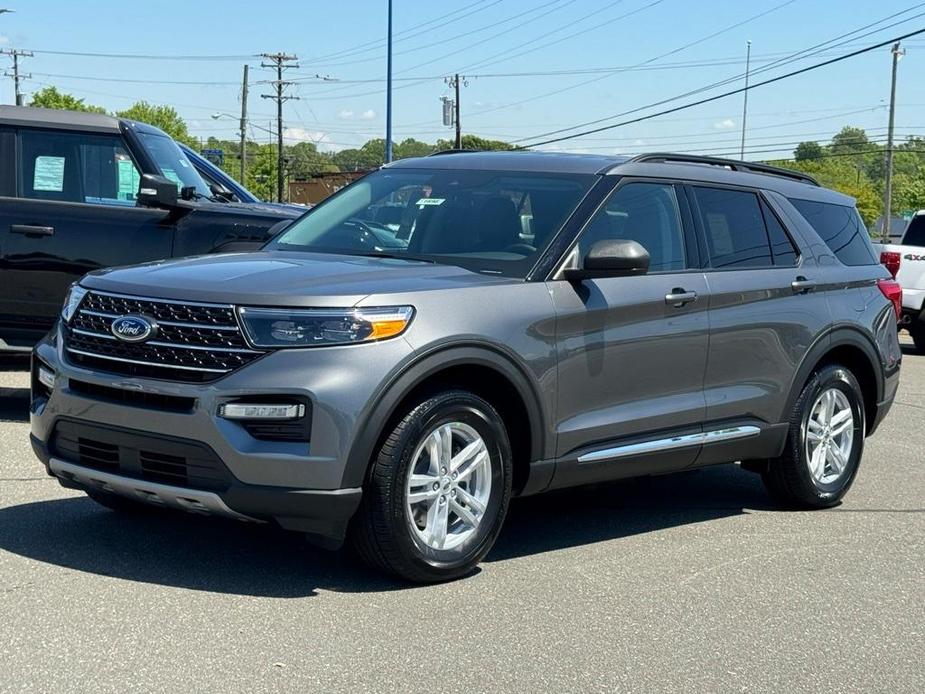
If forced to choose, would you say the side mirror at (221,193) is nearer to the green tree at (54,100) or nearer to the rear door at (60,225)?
the rear door at (60,225)

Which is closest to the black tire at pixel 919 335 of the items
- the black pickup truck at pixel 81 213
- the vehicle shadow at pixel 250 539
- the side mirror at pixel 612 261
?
the black pickup truck at pixel 81 213

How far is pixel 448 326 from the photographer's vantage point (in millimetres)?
5516

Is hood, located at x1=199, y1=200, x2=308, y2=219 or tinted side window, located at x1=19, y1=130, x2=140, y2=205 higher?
tinted side window, located at x1=19, y1=130, x2=140, y2=205

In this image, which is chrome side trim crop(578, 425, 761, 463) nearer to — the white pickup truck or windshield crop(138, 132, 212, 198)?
windshield crop(138, 132, 212, 198)

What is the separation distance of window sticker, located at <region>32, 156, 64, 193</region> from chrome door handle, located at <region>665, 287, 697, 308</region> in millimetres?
5264

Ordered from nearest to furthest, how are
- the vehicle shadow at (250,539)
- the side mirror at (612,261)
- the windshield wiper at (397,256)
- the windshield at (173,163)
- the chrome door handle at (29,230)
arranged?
1. the vehicle shadow at (250,539)
2. the side mirror at (612,261)
3. the windshield wiper at (397,256)
4. the chrome door handle at (29,230)
5. the windshield at (173,163)

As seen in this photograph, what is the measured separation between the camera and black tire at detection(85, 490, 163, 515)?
6.36m

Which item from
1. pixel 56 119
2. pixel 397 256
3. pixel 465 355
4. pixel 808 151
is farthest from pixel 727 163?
pixel 808 151

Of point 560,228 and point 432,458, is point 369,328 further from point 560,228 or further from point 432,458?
point 560,228

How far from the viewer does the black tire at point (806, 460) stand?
24.4ft

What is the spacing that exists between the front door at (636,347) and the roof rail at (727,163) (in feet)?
0.59

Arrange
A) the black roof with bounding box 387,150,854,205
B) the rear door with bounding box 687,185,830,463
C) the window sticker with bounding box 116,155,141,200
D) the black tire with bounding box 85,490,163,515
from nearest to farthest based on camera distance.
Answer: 1. the black tire with bounding box 85,490,163,515
2. the black roof with bounding box 387,150,854,205
3. the rear door with bounding box 687,185,830,463
4. the window sticker with bounding box 116,155,141,200

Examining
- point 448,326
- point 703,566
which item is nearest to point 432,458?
point 448,326

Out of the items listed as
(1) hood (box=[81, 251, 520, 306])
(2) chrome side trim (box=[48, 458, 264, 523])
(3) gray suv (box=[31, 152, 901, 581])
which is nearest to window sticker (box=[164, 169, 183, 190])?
(3) gray suv (box=[31, 152, 901, 581])
